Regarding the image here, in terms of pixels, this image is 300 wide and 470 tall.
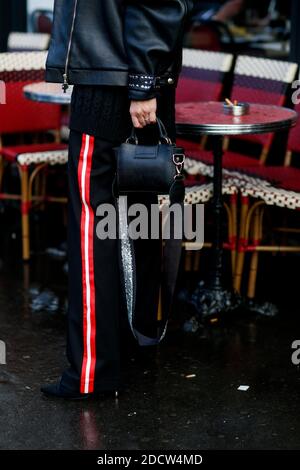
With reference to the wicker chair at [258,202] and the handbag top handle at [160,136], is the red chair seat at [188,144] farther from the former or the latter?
the handbag top handle at [160,136]

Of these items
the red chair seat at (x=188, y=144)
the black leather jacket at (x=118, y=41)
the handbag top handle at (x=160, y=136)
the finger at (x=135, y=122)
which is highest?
the black leather jacket at (x=118, y=41)

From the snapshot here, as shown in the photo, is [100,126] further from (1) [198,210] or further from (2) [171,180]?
(1) [198,210]

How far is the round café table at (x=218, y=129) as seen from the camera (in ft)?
14.7

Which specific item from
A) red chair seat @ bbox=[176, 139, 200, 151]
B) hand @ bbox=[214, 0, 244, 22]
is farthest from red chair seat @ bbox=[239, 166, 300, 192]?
hand @ bbox=[214, 0, 244, 22]

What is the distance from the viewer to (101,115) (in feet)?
12.2

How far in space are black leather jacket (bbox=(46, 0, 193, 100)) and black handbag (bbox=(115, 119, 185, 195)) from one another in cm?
20

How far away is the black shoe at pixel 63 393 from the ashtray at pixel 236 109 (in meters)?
1.56

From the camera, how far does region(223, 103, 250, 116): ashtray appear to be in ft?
15.7

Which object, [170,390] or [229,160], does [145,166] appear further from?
[229,160]

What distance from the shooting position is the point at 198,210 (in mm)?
5180

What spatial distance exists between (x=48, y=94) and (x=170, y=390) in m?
2.31

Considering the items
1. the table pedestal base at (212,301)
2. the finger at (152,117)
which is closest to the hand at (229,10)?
the table pedestal base at (212,301)

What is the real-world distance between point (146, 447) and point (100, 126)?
1.18 meters
